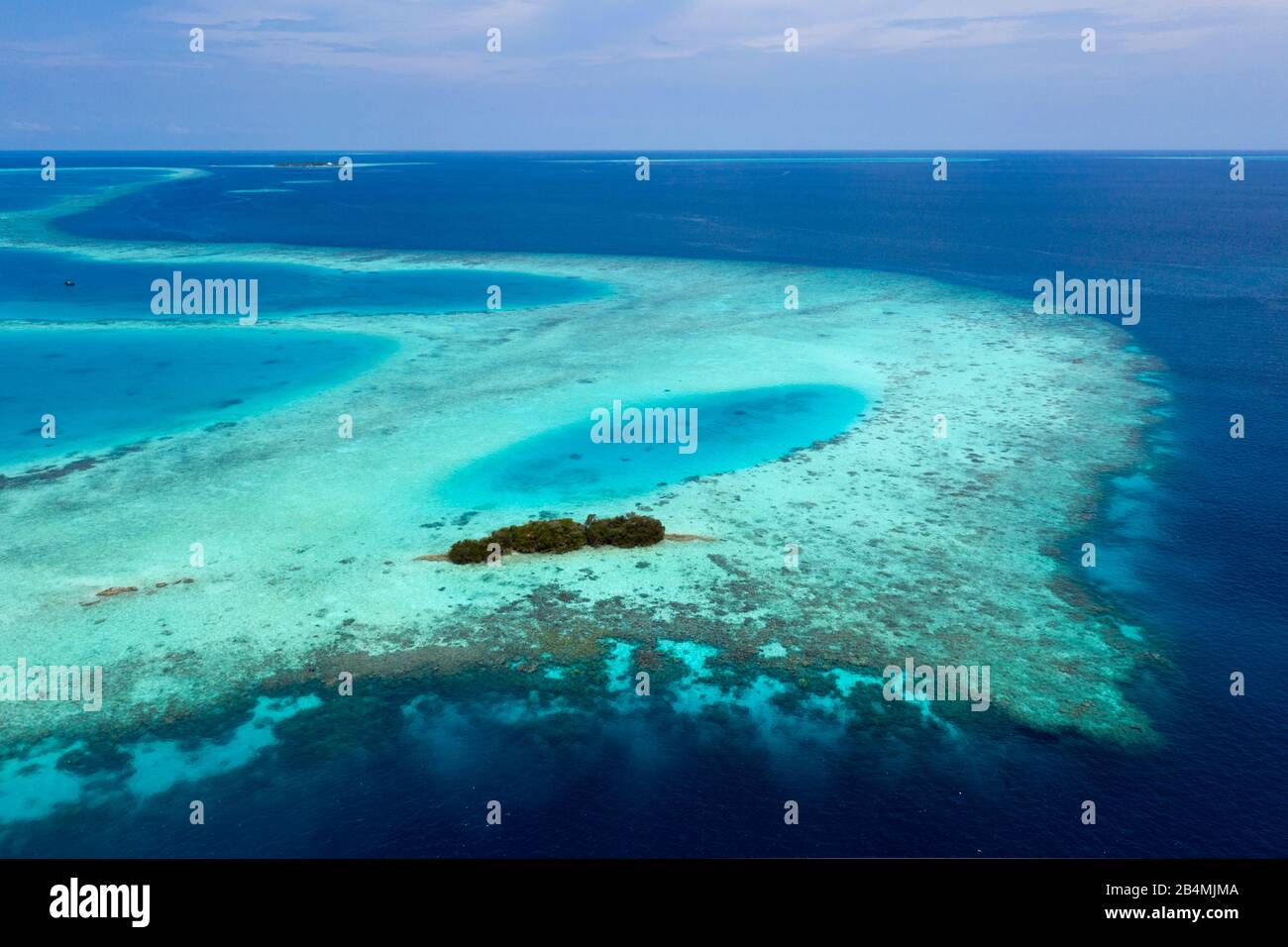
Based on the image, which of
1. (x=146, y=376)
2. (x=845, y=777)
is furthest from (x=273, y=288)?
(x=845, y=777)

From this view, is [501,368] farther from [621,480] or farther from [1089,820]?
[1089,820]

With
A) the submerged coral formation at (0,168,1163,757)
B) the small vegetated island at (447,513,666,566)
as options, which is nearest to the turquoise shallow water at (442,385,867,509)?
the submerged coral formation at (0,168,1163,757)

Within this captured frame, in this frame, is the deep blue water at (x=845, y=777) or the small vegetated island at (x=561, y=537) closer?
the deep blue water at (x=845, y=777)

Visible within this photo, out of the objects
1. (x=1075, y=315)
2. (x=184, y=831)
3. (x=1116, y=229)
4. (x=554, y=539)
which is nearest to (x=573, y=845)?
(x=184, y=831)

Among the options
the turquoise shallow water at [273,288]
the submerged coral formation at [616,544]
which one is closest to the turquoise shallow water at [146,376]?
the submerged coral formation at [616,544]

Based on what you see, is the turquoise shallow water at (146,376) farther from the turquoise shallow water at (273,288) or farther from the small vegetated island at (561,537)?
the small vegetated island at (561,537)

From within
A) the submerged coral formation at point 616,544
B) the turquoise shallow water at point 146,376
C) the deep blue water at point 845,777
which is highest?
the turquoise shallow water at point 146,376

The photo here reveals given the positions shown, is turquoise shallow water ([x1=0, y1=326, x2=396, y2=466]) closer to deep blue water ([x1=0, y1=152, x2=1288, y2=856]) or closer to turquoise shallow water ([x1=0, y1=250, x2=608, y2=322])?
turquoise shallow water ([x1=0, y1=250, x2=608, y2=322])
